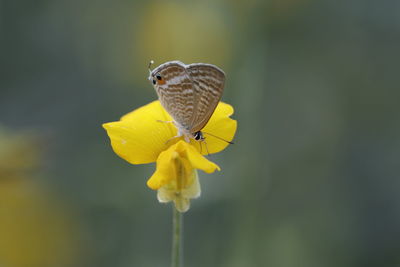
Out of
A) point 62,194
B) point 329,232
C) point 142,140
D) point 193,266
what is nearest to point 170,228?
point 193,266

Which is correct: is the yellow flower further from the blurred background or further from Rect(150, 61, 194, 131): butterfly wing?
the blurred background

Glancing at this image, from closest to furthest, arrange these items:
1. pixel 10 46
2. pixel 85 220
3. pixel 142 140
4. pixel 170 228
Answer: pixel 142 140, pixel 85 220, pixel 170 228, pixel 10 46

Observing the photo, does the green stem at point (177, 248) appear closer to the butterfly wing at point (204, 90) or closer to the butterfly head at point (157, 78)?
the butterfly wing at point (204, 90)

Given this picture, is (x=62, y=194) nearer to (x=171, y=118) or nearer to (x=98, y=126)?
(x=98, y=126)

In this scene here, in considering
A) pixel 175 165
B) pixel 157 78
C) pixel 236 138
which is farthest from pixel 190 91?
pixel 236 138

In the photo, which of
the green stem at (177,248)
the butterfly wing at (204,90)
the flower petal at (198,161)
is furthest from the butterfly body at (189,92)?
the green stem at (177,248)

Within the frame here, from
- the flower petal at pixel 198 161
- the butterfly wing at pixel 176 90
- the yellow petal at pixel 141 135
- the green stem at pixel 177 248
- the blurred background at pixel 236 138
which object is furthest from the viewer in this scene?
the blurred background at pixel 236 138

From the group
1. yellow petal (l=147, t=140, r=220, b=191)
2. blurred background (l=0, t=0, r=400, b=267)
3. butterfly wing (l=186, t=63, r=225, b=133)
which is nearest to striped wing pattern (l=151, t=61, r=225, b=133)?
butterfly wing (l=186, t=63, r=225, b=133)
